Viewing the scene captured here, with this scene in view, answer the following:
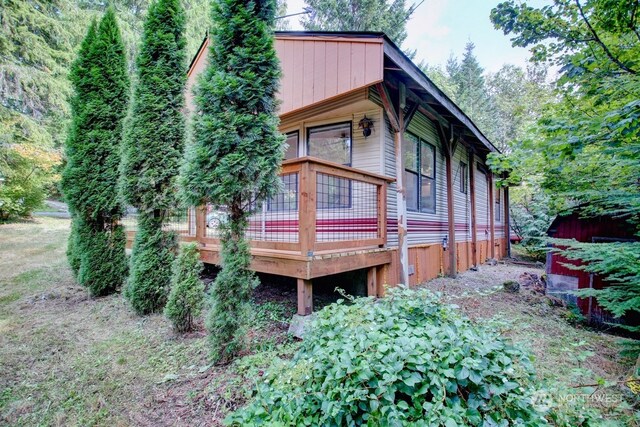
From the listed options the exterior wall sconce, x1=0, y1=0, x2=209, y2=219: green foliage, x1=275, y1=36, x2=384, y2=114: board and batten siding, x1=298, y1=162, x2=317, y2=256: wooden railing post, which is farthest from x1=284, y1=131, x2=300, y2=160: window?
x1=0, y1=0, x2=209, y2=219: green foliage

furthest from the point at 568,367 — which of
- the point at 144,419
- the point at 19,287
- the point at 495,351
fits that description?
the point at 19,287

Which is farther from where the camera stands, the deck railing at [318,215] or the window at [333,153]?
the window at [333,153]

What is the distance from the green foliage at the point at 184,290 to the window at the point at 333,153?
261cm

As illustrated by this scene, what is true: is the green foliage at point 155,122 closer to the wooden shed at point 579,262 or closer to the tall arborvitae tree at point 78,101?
the tall arborvitae tree at point 78,101

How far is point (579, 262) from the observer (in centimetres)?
634

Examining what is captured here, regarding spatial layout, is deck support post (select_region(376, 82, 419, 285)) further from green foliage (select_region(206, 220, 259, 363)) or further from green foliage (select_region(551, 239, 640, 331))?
green foliage (select_region(206, 220, 259, 363))

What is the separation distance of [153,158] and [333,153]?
325 cm

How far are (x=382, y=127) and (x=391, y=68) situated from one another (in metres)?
1.02

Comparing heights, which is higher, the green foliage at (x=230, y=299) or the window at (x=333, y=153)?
the window at (x=333, y=153)

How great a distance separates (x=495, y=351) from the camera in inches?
75.5

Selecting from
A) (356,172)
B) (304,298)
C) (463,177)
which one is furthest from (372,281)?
(463,177)

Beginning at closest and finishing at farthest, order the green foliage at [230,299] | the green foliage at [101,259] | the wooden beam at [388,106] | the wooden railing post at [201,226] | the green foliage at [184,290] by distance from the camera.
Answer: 1. the green foliage at [230,299]
2. the green foliage at [184,290]
3. the wooden beam at [388,106]
4. the wooden railing post at [201,226]
5. the green foliage at [101,259]

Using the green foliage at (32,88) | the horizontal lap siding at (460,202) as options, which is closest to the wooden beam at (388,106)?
the horizontal lap siding at (460,202)

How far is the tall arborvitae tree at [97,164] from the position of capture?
5.39 metres
